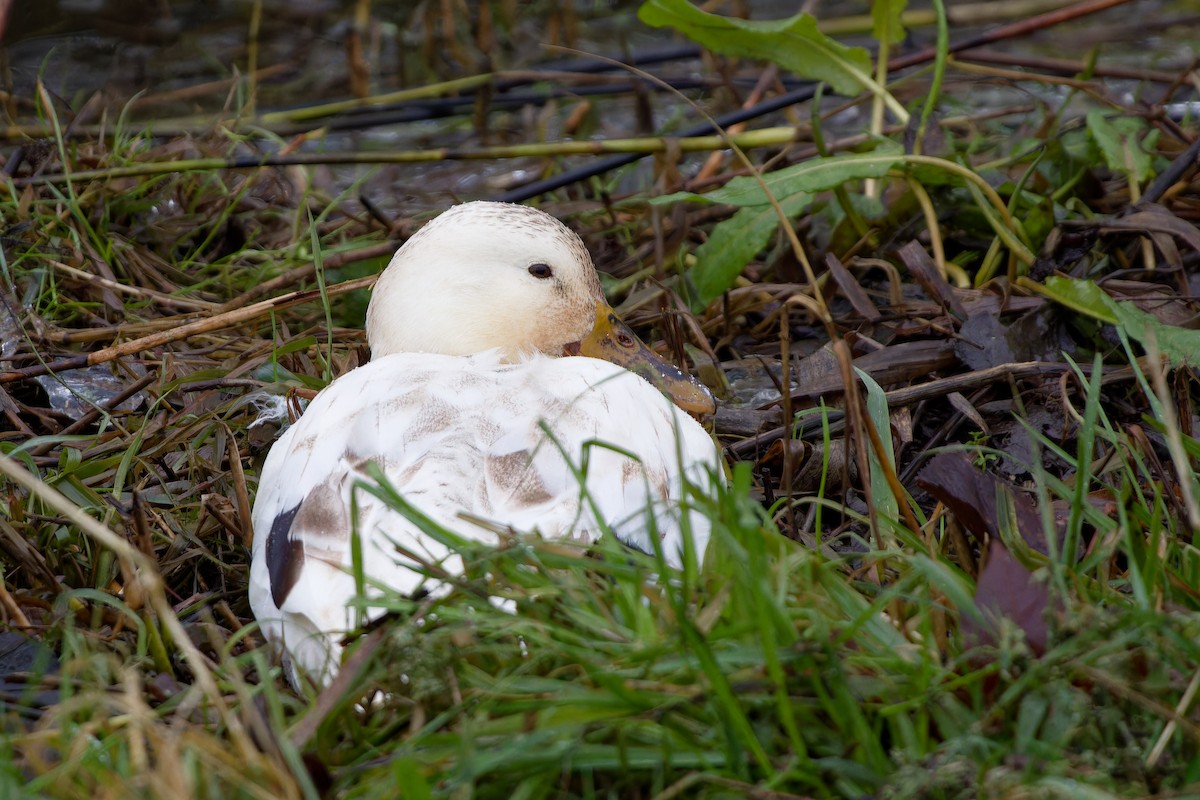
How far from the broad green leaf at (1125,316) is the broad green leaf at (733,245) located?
27.4 inches

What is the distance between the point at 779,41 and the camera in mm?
3574

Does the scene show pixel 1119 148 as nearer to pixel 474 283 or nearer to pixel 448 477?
pixel 474 283

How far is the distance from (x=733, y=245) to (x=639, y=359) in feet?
2.02

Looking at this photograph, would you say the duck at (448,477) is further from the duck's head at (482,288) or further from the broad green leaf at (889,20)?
the broad green leaf at (889,20)

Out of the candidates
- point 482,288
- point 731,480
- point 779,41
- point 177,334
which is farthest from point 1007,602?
point 779,41

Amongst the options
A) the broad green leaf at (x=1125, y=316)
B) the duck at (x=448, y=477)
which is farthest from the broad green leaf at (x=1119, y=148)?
the duck at (x=448, y=477)

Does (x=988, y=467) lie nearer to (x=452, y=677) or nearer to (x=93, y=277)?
(x=452, y=677)

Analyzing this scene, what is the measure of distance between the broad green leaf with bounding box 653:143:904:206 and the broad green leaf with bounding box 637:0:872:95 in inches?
18.0

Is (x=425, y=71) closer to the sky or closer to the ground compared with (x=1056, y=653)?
closer to the ground

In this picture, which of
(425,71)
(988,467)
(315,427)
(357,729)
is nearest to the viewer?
(357,729)

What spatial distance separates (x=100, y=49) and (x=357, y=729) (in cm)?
612

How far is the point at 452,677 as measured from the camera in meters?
1.63

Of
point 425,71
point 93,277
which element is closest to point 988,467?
point 93,277

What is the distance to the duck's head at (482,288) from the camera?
111 inches
